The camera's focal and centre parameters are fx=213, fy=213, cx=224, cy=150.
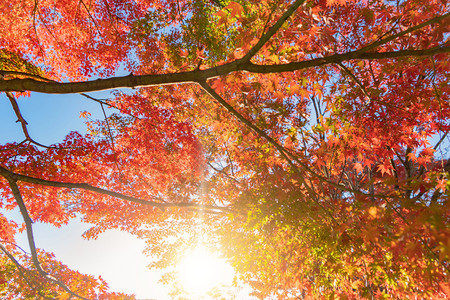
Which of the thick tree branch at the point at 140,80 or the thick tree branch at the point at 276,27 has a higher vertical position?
the thick tree branch at the point at 140,80

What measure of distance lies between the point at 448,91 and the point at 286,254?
4297mm

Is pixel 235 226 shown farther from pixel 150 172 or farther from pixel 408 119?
pixel 408 119

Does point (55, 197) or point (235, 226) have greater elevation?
point (55, 197)

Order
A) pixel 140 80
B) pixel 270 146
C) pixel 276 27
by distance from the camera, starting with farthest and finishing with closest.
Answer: pixel 270 146 < pixel 140 80 < pixel 276 27

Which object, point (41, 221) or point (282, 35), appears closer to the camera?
point (282, 35)

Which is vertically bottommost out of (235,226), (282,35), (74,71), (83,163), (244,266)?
(244,266)

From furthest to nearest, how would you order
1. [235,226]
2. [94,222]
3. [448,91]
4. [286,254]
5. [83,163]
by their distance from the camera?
[94,222] → [83,163] → [235,226] → [286,254] → [448,91]

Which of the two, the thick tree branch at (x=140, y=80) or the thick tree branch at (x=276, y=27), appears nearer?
the thick tree branch at (x=276, y=27)

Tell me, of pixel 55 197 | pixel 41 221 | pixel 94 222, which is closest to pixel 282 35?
pixel 55 197

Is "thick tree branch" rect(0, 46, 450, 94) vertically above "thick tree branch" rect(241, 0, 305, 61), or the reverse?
"thick tree branch" rect(0, 46, 450, 94)

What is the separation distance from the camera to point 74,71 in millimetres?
6637

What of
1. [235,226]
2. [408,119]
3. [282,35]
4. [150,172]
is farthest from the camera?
[150,172]

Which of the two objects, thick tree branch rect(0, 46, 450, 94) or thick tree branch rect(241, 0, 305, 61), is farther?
thick tree branch rect(0, 46, 450, 94)

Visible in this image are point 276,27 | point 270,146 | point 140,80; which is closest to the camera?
point 276,27
